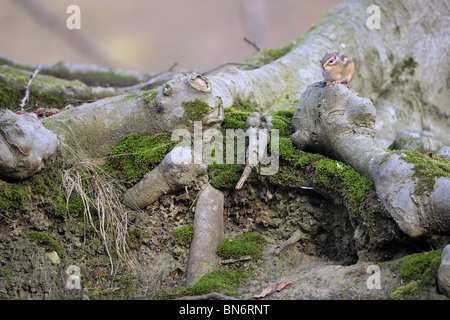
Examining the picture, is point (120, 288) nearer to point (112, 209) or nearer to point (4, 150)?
point (112, 209)

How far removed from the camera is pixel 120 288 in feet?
12.6

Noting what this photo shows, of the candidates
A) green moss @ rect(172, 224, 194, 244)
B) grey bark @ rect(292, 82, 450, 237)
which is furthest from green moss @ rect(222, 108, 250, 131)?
green moss @ rect(172, 224, 194, 244)

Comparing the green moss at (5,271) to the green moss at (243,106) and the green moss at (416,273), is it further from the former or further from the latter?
the green moss at (243,106)

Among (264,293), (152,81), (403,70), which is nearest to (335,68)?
(264,293)

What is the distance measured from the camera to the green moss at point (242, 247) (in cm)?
418

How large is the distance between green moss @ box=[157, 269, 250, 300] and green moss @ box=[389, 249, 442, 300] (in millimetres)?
1196

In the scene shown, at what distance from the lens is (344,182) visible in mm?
4047

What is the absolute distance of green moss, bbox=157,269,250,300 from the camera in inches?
142

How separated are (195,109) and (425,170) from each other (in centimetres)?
222

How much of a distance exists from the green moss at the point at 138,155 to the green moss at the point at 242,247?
1.03m

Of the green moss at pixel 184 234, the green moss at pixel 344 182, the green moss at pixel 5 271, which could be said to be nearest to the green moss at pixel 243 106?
the green moss at pixel 344 182
